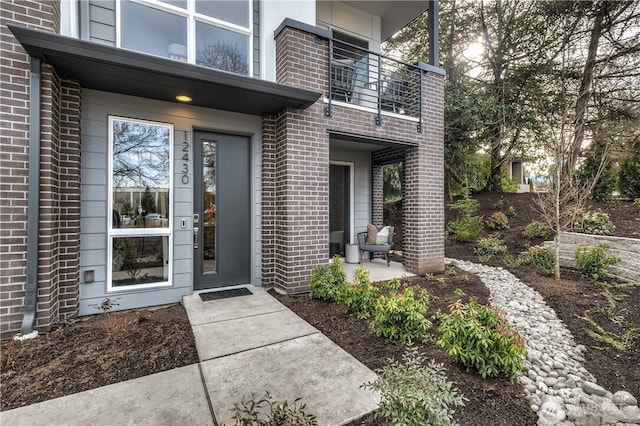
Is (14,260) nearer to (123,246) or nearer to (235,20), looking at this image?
(123,246)

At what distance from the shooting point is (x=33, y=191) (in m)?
3.07

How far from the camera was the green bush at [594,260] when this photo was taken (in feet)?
17.4

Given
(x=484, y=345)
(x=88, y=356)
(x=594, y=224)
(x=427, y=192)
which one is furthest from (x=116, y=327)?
(x=594, y=224)

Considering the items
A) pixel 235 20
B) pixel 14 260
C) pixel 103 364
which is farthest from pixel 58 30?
pixel 103 364

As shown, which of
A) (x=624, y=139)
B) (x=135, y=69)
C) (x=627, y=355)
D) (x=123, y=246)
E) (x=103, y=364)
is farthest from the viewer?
(x=624, y=139)

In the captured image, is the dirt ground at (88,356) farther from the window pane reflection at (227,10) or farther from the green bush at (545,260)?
the green bush at (545,260)

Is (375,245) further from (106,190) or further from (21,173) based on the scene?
(21,173)

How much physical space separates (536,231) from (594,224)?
1.27 m

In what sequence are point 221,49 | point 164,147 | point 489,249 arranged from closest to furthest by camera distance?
point 164,147 < point 221,49 < point 489,249

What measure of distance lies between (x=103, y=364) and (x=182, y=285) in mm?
1745

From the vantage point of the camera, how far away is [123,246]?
4.00m

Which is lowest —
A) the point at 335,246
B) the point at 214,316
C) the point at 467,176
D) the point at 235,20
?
the point at 214,316

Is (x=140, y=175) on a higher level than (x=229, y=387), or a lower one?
higher

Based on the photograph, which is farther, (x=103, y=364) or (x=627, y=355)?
(x=627, y=355)
